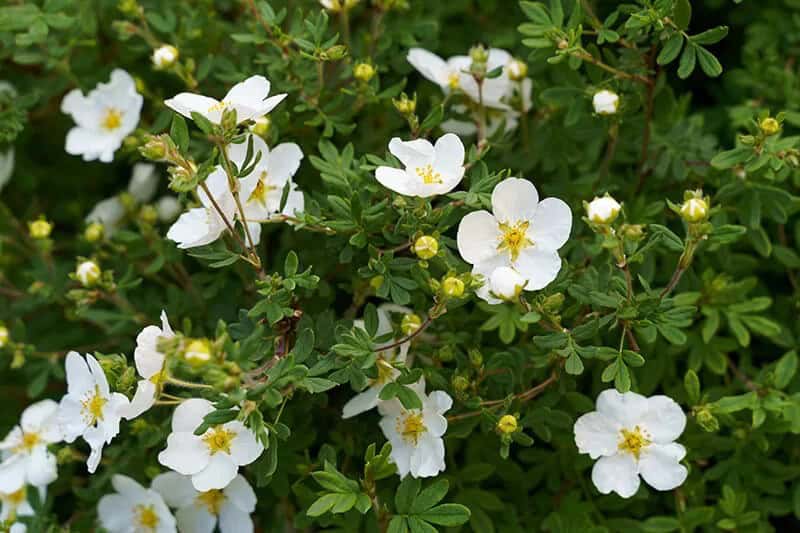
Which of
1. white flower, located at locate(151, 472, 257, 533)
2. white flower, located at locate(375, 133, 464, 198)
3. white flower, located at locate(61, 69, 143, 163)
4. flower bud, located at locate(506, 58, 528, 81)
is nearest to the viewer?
white flower, located at locate(375, 133, 464, 198)

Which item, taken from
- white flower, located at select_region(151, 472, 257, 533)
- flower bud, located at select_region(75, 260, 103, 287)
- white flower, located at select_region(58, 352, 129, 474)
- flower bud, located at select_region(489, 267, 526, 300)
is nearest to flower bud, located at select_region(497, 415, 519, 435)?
flower bud, located at select_region(489, 267, 526, 300)

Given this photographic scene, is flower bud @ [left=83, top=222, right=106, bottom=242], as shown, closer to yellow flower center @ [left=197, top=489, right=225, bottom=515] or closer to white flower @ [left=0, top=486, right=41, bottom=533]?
white flower @ [left=0, top=486, right=41, bottom=533]

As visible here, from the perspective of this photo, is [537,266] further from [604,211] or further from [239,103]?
[239,103]

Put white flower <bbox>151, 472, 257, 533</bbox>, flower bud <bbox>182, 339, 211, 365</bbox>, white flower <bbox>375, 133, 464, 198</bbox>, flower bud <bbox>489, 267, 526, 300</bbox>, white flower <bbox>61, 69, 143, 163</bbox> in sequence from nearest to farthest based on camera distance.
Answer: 1. flower bud <bbox>182, 339, 211, 365</bbox>
2. flower bud <bbox>489, 267, 526, 300</bbox>
3. white flower <bbox>375, 133, 464, 198</bbox>
4. white flower <bbox>151, 472, 257, 533</bbox>
5. white flower <bbox>61, 69, 143, 163</bbox>

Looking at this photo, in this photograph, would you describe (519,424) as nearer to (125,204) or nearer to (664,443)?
(664,443)

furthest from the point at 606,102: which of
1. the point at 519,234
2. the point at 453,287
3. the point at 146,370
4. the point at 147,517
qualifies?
the point at 147,517

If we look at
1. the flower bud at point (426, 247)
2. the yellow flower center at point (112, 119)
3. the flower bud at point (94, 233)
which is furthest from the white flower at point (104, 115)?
the flower bud at point (426, 247)

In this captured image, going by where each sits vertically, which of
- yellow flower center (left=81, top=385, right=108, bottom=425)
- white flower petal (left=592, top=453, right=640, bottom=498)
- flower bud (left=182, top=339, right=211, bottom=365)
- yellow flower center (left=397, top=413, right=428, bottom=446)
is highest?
flower bud (left=182, top=339, right=211, bottom=365)

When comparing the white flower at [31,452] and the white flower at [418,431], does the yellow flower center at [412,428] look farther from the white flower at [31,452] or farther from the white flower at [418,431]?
the white flower at [31,452]
